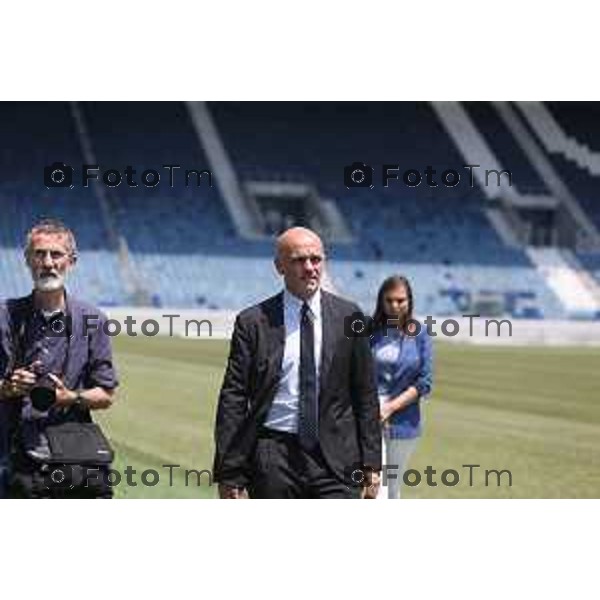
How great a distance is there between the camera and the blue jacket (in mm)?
5508

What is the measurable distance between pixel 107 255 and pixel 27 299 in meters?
14.3

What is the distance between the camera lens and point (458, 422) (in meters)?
12.0

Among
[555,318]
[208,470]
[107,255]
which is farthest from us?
[555,318]

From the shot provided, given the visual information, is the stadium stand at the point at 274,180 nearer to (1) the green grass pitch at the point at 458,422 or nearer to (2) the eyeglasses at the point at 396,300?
(1) the green grass pitch at the point at 458,422

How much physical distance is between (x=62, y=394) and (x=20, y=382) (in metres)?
0.14

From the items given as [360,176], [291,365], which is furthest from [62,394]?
[360,176]

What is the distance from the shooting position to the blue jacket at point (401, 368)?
551 centimetres

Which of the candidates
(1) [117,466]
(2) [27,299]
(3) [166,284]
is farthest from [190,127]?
(2) [27,299]

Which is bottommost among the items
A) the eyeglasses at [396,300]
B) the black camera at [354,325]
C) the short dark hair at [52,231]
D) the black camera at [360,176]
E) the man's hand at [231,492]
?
the man's hand at [231,492]

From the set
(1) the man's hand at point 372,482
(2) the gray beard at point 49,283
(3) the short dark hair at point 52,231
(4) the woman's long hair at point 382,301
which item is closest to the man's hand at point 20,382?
(2) the gray beard at point 49,283

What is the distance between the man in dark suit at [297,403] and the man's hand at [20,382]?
651 millimetres

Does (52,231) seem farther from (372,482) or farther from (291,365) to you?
(372,482)

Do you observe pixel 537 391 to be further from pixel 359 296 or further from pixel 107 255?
pixel 107 255

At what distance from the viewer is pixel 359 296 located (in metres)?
19.5
